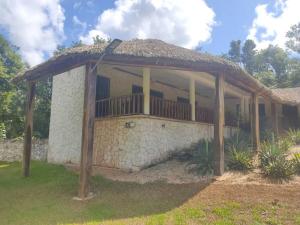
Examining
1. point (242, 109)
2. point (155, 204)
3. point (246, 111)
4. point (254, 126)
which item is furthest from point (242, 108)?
point (155, 204)

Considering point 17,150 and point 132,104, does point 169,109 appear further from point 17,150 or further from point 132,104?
point 17,150

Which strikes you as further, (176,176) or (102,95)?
(102,95)

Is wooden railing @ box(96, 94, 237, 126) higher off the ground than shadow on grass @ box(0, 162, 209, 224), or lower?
higher

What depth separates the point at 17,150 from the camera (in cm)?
1748

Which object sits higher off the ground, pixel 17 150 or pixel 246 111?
pixel 246 111

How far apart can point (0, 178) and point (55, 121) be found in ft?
13.4

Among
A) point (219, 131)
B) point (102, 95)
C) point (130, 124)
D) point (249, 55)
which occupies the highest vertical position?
point (249, 55)

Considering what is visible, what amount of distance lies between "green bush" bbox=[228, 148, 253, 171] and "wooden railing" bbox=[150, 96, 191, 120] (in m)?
3.45

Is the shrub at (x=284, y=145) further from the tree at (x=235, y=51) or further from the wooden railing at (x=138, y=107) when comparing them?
the tree at (x=235, y=51)

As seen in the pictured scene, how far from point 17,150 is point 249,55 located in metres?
39.9

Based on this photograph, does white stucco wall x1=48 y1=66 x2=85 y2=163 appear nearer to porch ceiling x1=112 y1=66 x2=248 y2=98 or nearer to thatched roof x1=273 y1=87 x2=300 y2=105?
porch ceiling x1=112 y1=66 x2=248 y2=98

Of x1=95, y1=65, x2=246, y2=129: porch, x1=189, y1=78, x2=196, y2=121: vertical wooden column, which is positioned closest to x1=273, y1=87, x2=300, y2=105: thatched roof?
x1=95, y1=65, x2=246, y2=129: porch

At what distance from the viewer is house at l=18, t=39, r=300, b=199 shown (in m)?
8.29

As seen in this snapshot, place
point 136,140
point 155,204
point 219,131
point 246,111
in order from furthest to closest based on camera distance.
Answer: point 246,111
point 136,140
point 219,131
point 155,204
